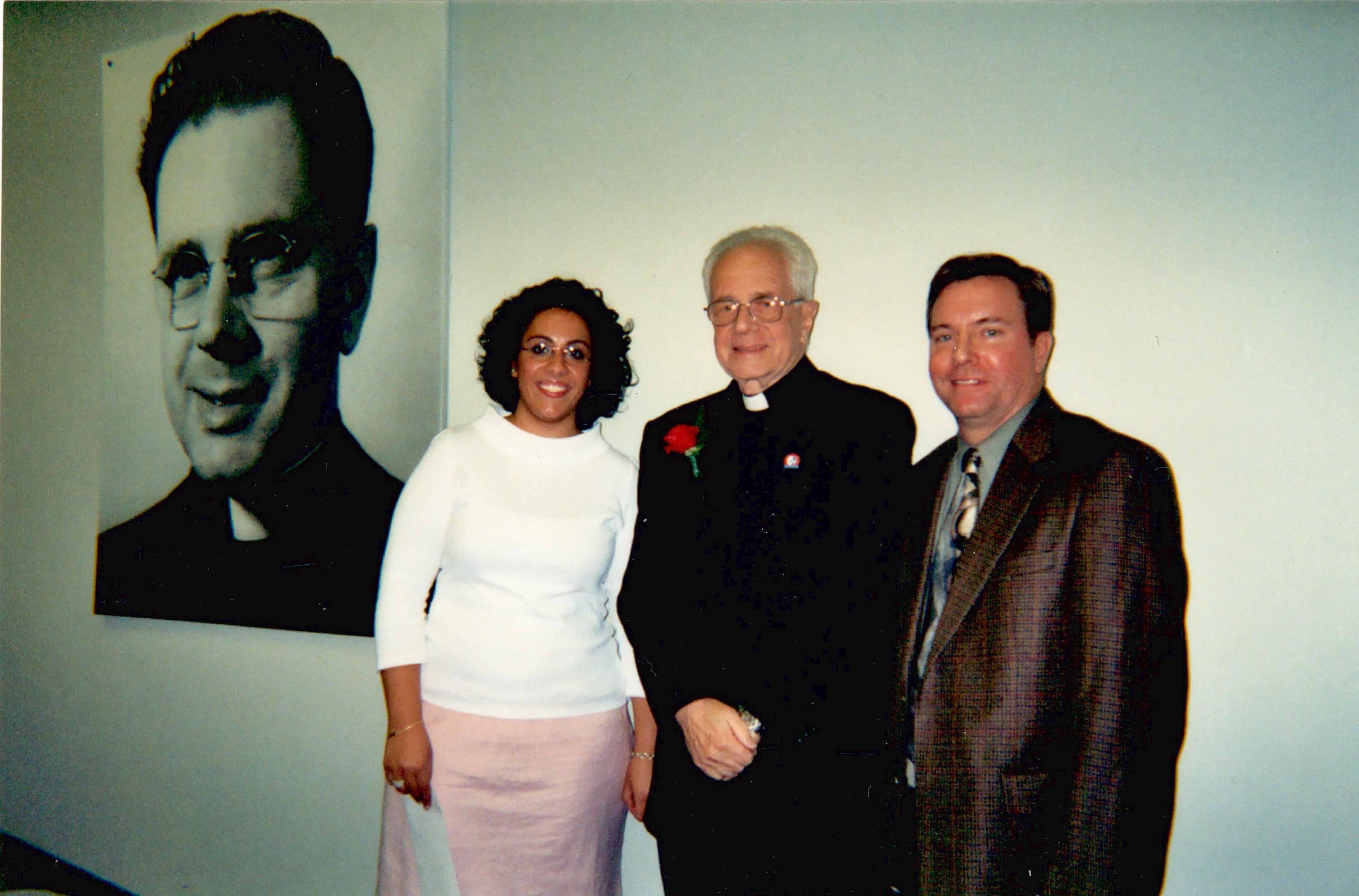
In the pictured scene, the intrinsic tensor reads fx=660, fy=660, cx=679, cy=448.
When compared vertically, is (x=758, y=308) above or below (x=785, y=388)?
above

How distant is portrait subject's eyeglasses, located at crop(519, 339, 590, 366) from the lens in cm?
170

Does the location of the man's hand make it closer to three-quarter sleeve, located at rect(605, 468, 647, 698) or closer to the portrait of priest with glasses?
three-quarter sleeve, located at rect(605, 468, 647, 698)

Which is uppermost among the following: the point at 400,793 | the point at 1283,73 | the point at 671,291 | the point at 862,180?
the point at 1283,73

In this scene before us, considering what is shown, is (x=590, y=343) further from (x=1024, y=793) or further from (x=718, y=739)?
(x=1024, y=793)

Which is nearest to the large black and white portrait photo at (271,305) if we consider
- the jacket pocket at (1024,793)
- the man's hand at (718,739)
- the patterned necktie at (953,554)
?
the man's hand at (718,739)

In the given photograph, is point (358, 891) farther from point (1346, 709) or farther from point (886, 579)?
point (1346, 709)

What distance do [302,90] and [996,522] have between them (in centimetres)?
237

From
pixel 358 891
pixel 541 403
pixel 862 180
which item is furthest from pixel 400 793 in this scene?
pixel 862 180

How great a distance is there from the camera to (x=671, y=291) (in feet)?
6.40

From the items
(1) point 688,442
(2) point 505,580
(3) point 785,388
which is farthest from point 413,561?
(3) point 785,388

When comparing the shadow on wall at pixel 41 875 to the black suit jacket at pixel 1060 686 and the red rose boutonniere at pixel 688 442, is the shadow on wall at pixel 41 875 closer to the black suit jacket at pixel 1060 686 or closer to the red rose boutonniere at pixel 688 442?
the red rose boutonniere at pixel 688 442

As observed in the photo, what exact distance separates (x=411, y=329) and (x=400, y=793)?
4.27 ft

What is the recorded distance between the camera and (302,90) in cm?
211

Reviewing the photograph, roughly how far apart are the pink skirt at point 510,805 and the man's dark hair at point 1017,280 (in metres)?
1.32
